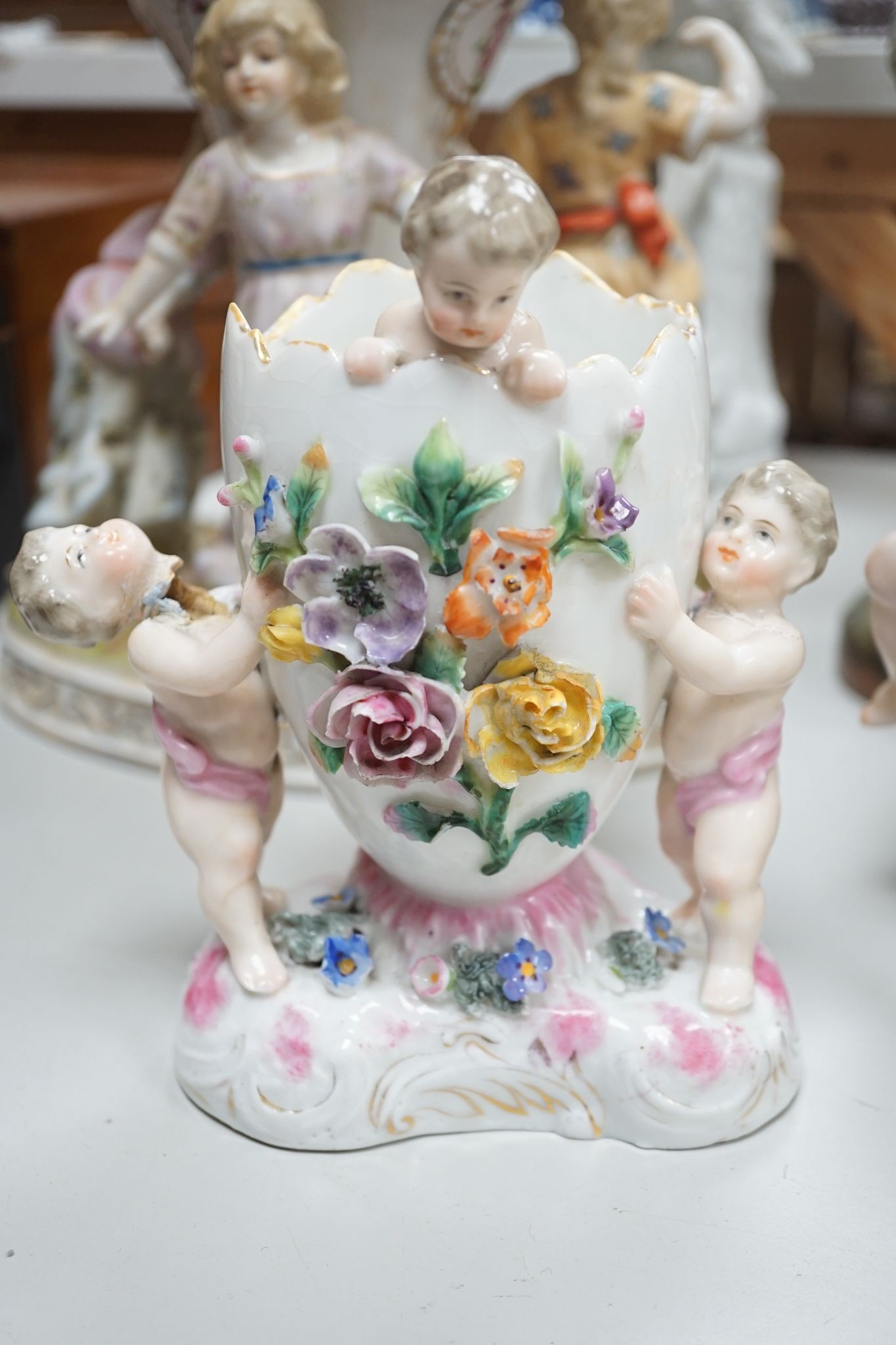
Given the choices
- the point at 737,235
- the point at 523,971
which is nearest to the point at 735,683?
the point at 523,971

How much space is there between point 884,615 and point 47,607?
0.64 m

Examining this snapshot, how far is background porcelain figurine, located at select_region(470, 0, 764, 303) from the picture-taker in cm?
167

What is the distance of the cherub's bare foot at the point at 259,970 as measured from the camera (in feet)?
3.33

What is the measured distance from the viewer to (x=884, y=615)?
1.19m

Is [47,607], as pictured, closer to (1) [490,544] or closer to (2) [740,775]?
(1) [490,544]

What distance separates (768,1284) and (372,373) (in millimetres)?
579

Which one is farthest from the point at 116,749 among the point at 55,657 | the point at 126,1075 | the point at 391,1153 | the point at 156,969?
the point at 391,1153

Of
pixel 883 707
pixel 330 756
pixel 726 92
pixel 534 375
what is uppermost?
pixel 534 375

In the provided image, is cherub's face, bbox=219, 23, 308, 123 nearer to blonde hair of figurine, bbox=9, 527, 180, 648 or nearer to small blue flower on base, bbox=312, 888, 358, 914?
blonde hair of figurine, bbox=9, 527, 180, 648

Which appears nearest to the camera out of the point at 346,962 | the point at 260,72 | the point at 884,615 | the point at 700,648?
the point at 700,648

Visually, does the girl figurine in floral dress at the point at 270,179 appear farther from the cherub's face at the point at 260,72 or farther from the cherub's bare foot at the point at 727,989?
the cherub's bare foot at the point at 727,989

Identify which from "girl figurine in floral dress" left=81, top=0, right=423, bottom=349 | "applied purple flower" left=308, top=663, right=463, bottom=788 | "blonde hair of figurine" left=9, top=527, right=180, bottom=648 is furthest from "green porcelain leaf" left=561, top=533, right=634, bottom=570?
"girl figurine in floral dress" left=81, top=0, right=423, bottom=349

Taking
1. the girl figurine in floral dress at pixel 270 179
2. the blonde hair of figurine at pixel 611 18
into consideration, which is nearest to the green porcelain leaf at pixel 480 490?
the girl figurine in floral dress at pixel 270 179

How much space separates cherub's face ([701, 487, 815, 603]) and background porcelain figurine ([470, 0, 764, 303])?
35.2 inches
